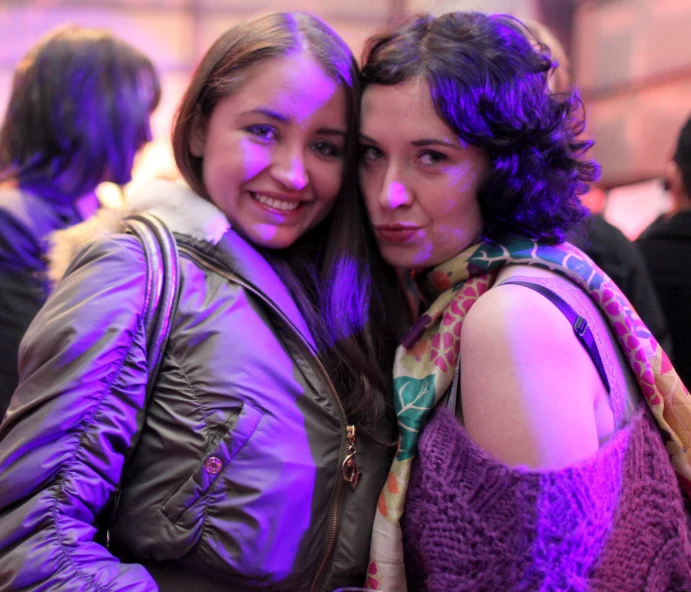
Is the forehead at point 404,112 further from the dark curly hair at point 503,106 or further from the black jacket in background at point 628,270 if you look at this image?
the black jacket in background at point 628,270

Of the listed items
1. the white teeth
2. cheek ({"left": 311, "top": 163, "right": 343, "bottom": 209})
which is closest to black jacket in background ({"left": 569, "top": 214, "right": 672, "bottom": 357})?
cheek ({"left": 311, "top": 163, "right": 343, "bottom": 209})

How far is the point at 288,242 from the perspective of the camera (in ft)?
5.26

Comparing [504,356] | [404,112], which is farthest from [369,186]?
[504,356]

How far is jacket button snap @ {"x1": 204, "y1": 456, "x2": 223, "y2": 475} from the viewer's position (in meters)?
1.22

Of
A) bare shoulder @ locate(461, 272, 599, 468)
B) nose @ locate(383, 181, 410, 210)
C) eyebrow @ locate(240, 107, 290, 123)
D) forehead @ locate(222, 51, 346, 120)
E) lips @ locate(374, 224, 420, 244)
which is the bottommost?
bare shoulder @ locate(461, 272, 599, 468)

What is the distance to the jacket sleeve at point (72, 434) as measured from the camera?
1.12 metres

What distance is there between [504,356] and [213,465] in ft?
1.76

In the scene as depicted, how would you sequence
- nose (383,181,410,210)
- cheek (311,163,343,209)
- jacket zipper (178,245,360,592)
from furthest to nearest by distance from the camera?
cheek (311,163,343,209), nose (383,181,410,210), jacket zipper (178,245,360,592)

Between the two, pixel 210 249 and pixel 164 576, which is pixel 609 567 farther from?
pixel 210 249

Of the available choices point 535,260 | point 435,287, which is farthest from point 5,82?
point 535,260

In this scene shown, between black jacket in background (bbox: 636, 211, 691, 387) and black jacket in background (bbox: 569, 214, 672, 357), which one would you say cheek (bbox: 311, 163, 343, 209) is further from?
black jacket in background (bbox: 636, 211, 691, 387)

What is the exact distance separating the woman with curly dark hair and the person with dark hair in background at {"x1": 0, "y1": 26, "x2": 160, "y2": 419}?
93cm

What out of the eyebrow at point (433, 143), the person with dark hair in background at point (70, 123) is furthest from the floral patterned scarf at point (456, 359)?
the person with dark hair in background at point (70, 123)

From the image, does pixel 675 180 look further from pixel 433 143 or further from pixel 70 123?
pixel 70 123
